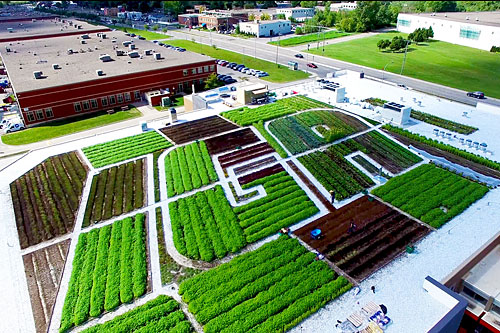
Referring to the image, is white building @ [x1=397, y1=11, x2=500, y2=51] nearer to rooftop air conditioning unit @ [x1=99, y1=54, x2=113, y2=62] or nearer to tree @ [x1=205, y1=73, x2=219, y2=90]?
tree @ [x1=205, y1=73, x2=219, y2=90]

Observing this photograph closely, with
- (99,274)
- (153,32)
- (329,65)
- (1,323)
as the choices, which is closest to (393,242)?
(99,274)

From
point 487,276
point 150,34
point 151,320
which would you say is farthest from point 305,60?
point 151,320

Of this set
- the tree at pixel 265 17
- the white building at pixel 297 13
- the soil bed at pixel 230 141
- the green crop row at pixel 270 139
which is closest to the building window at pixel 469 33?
the white building at pixel 297 13

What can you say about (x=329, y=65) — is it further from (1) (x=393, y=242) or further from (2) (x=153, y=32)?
(2) (x=153, y=32)

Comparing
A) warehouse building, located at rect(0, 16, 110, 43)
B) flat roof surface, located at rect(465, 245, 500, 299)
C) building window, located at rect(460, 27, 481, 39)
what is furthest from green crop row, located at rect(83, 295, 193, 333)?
building window, located at rect(460, 27, 481, 39)

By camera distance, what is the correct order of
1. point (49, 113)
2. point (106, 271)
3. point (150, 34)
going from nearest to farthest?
point (106, 271) < point (49, 113) < point (150, 34)

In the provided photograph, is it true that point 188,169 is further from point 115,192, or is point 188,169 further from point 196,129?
point 196,129
